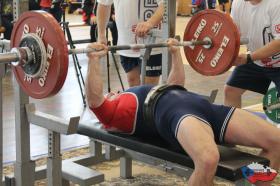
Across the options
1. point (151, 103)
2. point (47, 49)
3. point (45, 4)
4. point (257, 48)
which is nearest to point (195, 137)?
point (151, 103)

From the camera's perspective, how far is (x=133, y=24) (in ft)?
10.7

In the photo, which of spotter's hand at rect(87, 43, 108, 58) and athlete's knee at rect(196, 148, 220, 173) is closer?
athlete's knee at rect(196, 148, 220, 173)

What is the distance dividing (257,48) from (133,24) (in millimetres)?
827

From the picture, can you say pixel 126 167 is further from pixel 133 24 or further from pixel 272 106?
pixel 272 106

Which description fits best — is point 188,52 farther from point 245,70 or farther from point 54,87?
point 54,87

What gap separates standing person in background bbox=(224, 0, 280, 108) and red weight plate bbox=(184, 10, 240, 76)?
10 centimetres

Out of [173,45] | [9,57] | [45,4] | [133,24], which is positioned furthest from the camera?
[45,4]

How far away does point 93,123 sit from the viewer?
9.05 ft

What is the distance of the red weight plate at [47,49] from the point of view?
205 centimetres

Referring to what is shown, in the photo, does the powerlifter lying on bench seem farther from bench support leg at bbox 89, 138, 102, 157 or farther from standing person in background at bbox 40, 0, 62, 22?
standing person in background at bbox 40, 0, 62, 22

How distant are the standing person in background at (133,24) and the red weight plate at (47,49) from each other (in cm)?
100

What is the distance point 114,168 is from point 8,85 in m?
2.67

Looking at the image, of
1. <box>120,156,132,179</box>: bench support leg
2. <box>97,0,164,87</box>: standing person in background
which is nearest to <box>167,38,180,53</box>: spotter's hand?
<box>97,0,164,87</box>: standing person in background

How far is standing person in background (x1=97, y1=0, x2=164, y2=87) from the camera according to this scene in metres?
3.22
